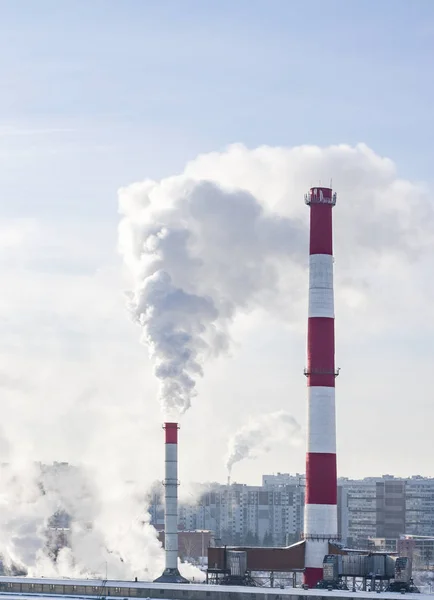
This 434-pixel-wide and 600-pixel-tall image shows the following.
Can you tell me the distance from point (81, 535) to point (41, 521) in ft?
18.6

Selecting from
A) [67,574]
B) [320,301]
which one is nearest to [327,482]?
[320,301]

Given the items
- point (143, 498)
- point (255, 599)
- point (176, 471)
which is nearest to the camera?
point (255, 599)

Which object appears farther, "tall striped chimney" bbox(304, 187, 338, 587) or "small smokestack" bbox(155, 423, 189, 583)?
"small smokestack" bbox(155, 423, 189, 583)

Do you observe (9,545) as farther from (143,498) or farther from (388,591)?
(388,591)

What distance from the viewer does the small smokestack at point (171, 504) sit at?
108 m

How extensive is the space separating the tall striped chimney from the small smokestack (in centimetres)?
1557

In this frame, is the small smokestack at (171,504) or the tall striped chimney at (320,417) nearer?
the tall striped chimney at (320,417)

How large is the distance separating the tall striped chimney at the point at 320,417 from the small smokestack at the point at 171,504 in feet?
51.1

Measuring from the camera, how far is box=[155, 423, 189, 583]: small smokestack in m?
108

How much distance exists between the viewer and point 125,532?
127812mm

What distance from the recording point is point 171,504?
11019 centimetres

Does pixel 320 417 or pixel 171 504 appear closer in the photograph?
pixel 320 417

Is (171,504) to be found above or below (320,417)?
below

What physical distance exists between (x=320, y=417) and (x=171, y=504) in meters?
20.1
